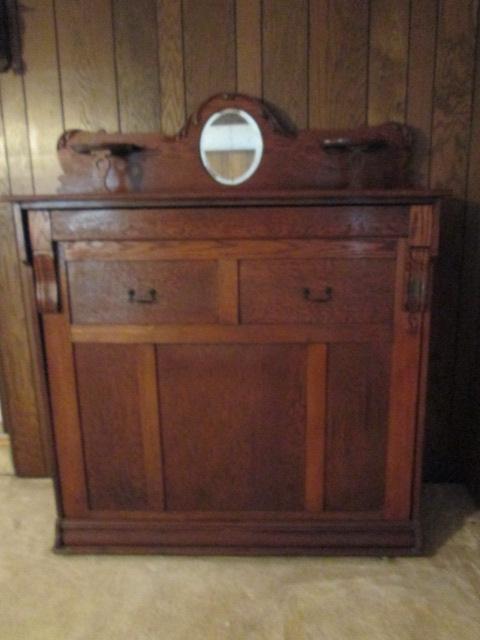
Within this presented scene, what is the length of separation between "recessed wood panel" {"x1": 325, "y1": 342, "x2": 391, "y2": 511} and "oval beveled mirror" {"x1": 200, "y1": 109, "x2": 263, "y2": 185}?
26.6 inches

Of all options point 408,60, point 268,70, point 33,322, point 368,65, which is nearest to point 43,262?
point 33,322

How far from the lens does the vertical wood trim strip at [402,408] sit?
4.22 ft

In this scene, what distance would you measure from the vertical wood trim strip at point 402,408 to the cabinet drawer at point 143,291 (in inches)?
19.5

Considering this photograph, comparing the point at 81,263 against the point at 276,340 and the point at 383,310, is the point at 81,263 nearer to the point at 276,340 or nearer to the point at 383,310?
the point at 276,340

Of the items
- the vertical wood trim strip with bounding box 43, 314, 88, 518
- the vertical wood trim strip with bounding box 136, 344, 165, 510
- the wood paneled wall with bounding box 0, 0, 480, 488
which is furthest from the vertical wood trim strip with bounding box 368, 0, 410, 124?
the vertical wood trim strip with bounding box 43, 314, 88, 518

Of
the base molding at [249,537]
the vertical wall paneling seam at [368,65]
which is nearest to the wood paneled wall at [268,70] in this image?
the vertical wall paneling seam at [368,65]

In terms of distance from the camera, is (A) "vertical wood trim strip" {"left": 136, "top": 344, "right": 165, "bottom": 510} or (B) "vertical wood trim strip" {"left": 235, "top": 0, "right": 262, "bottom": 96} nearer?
(A) "vertical wood trim strip" {"left": 136, "top": 344, "right": 165, "bottom": 510}

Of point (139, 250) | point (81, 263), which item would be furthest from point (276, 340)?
point (81, 263)

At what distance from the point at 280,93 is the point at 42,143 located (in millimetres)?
822

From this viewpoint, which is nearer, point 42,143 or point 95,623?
point 95,623

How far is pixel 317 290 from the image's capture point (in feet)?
4.20

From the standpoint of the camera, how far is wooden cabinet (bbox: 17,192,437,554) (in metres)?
1.25

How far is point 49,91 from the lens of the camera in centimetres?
160

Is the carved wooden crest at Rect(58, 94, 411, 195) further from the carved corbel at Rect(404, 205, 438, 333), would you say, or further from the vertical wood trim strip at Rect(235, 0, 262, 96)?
the carved corbel at Rect(404, 205, 438, 333)
